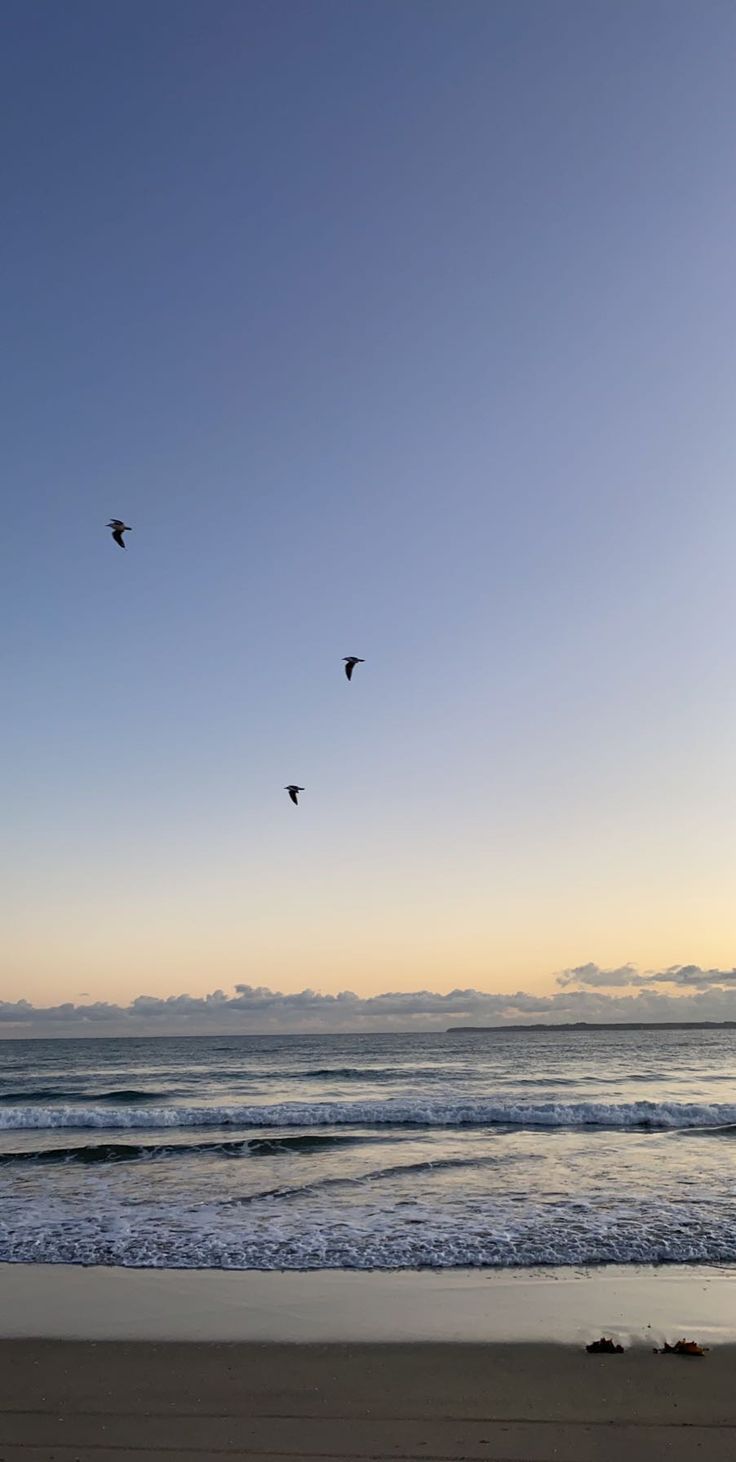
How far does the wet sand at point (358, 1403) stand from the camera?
Result: 621 cm

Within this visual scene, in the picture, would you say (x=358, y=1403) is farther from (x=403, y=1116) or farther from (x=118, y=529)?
(x=403, y=1116)

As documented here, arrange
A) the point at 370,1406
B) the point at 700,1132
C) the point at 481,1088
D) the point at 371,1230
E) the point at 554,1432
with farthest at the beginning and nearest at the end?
the point at 481,1088, the point at 700,1132, the point at 371,1230, the point at 370,1406, the point at 554,1432

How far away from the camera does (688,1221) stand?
12891 millimetres

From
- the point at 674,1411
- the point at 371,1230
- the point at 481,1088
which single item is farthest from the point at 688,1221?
the point at 481,1088

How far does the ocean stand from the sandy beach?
4.00 ft

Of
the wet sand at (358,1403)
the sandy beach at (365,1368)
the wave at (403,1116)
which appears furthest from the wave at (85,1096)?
the wet sand at (358,1403)

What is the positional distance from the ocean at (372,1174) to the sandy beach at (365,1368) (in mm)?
1220

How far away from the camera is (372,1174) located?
17.9 meters

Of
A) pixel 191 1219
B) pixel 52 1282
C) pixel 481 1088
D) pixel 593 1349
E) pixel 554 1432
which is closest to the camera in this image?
pixel 554 1432

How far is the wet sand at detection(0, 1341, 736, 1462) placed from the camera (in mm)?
6211

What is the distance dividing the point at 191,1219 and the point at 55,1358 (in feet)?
19.7

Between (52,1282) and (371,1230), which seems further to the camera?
(371,1230)

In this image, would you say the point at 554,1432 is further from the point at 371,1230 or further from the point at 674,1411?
the point at 371,1230

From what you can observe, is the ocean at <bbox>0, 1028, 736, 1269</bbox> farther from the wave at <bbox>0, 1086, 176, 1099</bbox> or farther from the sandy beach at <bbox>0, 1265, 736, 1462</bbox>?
the sandy beach at <bbox>0, 1265, 736, 1462</bbox>
